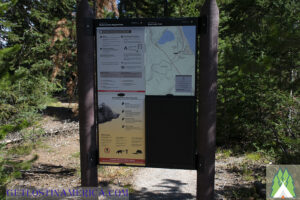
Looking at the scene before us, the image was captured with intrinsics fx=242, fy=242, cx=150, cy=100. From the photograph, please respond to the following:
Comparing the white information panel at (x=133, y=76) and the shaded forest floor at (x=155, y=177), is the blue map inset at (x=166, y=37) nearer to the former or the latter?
the white information panel at (x=133, y=76)

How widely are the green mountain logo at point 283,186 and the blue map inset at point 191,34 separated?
312 centimetres

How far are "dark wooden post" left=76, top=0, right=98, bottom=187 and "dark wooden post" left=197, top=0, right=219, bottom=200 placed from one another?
1408 millimetres

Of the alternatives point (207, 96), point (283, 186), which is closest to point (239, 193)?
point (283, 186)

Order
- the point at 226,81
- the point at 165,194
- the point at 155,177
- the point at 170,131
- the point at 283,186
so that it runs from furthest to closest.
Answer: the point at 226,81 → the point at 155,177 → the point at 165,194 → the point at 283,186 → the point at 170,131

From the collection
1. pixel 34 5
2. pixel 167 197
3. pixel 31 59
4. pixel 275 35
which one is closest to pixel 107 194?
pixel 167 197

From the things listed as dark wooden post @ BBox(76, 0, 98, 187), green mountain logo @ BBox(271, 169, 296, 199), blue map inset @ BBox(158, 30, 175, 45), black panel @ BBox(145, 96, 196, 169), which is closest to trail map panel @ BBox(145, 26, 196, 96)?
blue map inset @ BBox(158, 30, 175, 45)

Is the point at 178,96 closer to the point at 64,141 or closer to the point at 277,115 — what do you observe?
the point at 277,115

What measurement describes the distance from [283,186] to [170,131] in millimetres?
2754

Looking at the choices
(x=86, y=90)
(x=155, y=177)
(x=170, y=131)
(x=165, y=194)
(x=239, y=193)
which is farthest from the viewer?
(x=155, y=177)

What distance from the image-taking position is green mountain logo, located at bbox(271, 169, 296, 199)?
4.21 meters

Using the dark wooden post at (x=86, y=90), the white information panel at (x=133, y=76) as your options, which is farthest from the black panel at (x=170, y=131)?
the dark wooden post at (x=86, y=90)

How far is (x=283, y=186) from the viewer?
4.34m

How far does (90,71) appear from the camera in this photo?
10.4 feet

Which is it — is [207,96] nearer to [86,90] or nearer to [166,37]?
[166,37]
